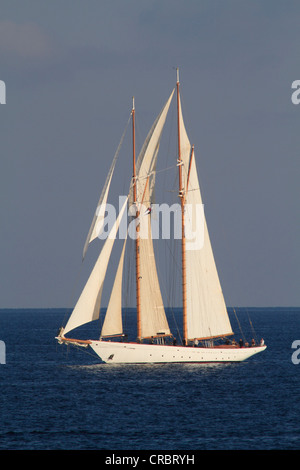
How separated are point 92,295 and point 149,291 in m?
6.31

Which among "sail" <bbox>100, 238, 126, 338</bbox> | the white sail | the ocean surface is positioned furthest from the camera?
the white sail

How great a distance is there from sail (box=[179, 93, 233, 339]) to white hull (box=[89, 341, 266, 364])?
2.30 meters

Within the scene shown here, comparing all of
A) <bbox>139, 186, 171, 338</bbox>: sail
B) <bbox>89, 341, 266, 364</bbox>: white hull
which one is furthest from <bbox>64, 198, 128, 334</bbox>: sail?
Answer: <bbox>139, 186, 171, 338</bbox>: sail

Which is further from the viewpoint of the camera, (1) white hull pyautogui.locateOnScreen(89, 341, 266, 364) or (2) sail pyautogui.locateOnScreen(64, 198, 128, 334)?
(1) white hull pyautogui.locateOnScreen(89, 341, 266, 364)

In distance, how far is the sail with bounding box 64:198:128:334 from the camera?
59.6 m

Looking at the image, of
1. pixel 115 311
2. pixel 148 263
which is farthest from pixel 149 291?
pixel 115 311

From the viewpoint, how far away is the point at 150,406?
4847cm

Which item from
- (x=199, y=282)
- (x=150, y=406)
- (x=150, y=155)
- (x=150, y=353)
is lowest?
(x=150, y=406)

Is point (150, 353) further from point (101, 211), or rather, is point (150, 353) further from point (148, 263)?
point (101, 211)

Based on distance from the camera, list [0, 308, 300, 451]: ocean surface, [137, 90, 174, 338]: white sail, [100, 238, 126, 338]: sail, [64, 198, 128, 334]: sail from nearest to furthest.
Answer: [0, 308, 300, 451]: ocean surface < [64, 198, 128, 334]: sail < [100, 238, 126, 338]: sail < [137, 90, 174, 338]: white sail

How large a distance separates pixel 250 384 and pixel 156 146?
19.7m

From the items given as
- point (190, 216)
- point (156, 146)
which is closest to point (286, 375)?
point (190, 216)

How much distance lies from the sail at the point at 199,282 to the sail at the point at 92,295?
8.44m

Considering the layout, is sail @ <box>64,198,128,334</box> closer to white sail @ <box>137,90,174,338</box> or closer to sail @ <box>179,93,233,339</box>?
white sail @ <box>137,90,174,338</box>
